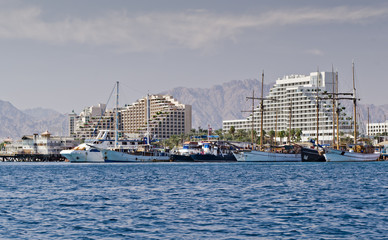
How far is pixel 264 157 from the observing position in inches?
6289

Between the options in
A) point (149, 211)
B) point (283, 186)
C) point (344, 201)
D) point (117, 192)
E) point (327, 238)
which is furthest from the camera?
point (283, 186)

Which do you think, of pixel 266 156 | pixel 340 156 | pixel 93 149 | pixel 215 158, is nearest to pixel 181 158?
pixel 215 158

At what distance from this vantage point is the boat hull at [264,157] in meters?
160

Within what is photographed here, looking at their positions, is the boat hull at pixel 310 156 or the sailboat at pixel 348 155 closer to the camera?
the sailboat at pixel 348 155

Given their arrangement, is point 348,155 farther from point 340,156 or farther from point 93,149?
point 93,149

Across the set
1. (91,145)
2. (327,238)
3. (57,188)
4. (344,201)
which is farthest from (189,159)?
(327,238)

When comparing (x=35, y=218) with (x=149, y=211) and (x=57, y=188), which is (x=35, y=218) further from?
(x=57, y=188)

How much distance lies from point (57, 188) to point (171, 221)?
2818cm

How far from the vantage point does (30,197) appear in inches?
1948

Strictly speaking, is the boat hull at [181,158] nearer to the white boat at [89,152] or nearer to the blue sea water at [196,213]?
the white boat at [89,152]

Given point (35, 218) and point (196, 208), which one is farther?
point (196, 208)

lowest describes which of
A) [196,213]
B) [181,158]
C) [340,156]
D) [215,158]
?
[196,213]

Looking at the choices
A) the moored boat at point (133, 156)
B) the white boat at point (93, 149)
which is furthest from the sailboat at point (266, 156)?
the white boat at point (93, 149)

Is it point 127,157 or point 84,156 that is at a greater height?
point 84,156
